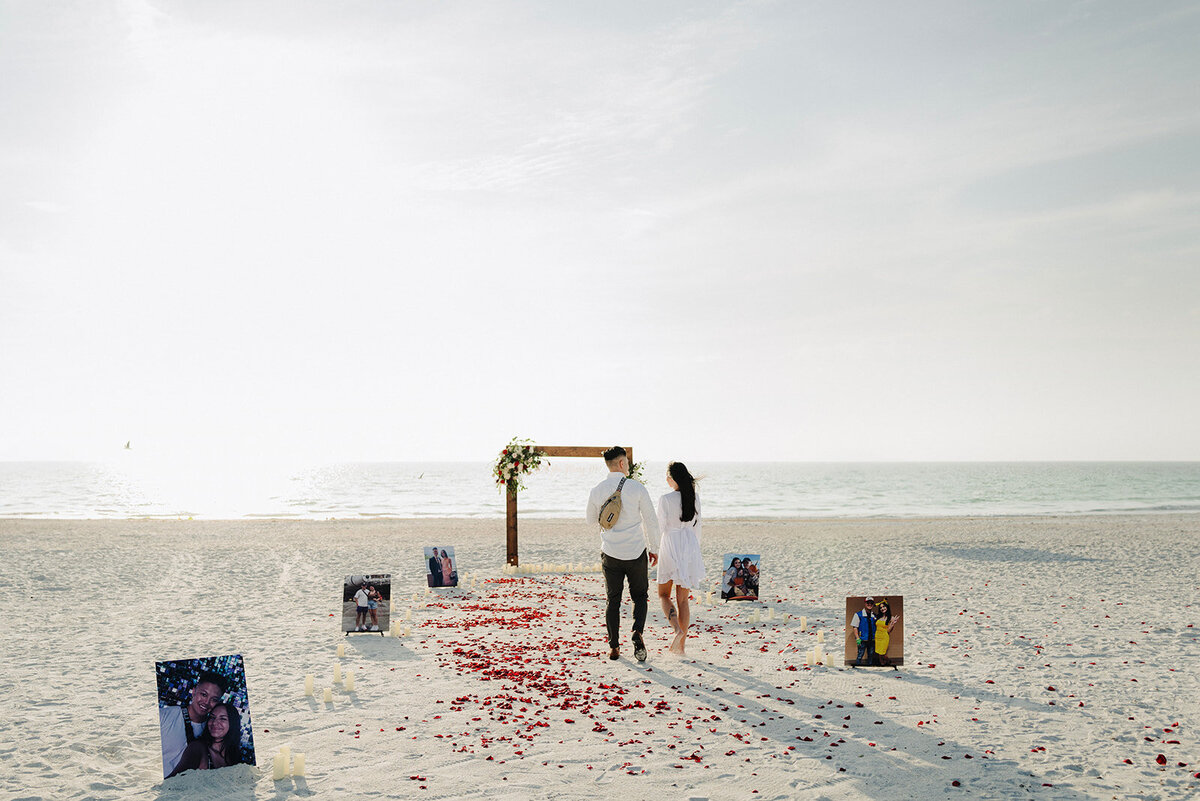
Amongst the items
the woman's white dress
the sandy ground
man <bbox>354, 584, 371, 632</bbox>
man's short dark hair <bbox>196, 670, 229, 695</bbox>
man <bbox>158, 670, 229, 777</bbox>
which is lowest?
the sandy ground

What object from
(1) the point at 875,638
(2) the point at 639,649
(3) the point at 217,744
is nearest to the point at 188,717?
(3) the point at 217,744

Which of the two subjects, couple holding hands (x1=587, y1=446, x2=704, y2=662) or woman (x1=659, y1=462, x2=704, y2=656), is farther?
woman (x1=659, y1=462, x2=704, y2=656)

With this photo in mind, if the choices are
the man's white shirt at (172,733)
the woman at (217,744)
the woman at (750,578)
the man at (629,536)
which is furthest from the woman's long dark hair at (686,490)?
the man's white shirt at (172,733)

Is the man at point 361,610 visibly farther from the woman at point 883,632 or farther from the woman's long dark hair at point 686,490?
the woman at point 883,632

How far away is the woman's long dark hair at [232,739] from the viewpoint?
254 inches

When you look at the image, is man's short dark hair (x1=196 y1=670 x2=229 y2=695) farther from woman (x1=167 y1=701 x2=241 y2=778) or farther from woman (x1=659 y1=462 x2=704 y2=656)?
woman (x1=659 y1=462 x2=704 y2=656)

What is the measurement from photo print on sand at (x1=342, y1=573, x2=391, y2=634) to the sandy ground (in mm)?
286

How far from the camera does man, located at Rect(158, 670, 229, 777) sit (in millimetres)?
6297

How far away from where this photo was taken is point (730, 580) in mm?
15031

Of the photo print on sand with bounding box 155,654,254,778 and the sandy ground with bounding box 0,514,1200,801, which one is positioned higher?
the photo print on sand with bounding box 155,654,254,778

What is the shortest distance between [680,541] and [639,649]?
1.49 metres

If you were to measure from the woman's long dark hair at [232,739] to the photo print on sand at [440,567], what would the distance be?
9920 mm

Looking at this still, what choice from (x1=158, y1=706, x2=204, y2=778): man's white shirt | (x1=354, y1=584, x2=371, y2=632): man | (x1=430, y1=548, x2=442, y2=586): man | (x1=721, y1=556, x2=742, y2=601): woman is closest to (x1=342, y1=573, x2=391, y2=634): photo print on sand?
(x1=354, y1=584, x2=371, y2=632): man

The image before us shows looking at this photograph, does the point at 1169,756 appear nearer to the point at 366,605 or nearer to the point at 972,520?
the point at 366,605
